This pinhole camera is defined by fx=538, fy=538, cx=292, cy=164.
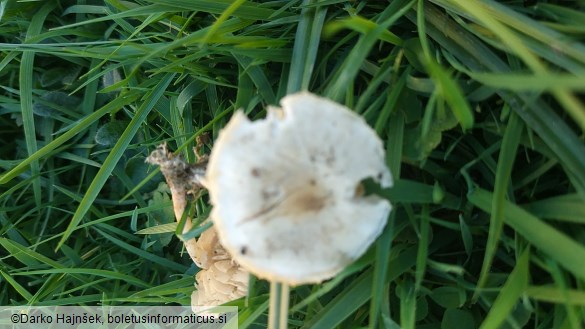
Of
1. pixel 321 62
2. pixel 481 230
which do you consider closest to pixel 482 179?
pixel 481 230

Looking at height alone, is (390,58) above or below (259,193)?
above

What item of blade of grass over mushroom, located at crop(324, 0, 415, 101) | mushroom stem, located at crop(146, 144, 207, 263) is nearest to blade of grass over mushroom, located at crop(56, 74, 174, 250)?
mushroom stem, located at crop(146, 144, 207, 263)

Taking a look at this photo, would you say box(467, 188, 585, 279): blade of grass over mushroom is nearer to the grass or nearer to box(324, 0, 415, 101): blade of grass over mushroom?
the grass

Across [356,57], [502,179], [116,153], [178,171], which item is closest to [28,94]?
[116,153]

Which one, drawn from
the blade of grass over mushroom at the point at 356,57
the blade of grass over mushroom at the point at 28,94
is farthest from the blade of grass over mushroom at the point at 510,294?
the blade of grass over mushroom at the point at 28,94

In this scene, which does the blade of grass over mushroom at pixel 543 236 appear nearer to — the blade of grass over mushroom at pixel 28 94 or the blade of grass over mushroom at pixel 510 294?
the blade of grass over mushroom at pixel 510 294

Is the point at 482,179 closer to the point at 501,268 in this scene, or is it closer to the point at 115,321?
the point at 501,268
